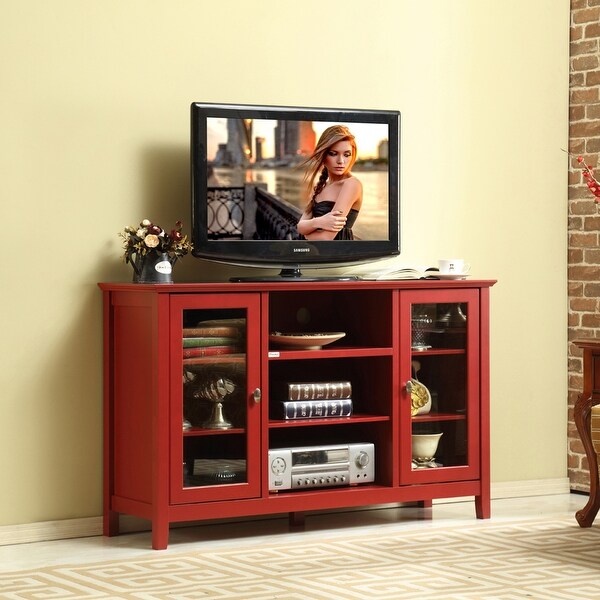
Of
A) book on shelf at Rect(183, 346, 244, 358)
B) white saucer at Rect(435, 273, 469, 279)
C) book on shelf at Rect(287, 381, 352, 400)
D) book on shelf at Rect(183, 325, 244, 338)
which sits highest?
white saucer at Rect(435, 273, 469, 279)

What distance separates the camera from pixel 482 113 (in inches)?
196

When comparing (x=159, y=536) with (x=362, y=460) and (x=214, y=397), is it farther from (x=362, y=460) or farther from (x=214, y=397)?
(x=362, y=460)

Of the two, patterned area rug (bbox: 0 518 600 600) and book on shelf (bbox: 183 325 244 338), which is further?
book on shelf (bbox: 183 325 244 338)

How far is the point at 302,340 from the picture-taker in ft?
13.8

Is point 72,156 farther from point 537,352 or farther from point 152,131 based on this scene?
point 537,352

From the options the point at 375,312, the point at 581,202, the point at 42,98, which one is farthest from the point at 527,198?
the point at 42,98

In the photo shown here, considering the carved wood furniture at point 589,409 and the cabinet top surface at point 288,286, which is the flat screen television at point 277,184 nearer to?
the cabinet top surface at point 288,286

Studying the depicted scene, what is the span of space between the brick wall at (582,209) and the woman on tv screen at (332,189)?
47.7 inches

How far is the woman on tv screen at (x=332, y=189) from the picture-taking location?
14.3 feet

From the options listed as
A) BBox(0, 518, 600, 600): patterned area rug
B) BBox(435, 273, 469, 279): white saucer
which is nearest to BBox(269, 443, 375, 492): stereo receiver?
BBox(0, 518, 600, 600): patterned area rug

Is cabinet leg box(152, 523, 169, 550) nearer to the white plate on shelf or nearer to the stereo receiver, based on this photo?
the stereo receiver

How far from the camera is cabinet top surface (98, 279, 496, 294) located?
3.93m

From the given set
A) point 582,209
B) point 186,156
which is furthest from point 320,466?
point 582,209

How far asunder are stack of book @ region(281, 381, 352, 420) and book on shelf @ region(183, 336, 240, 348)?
294 mm
